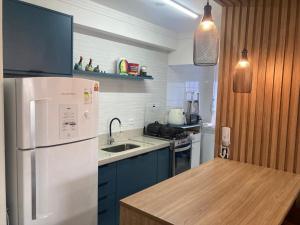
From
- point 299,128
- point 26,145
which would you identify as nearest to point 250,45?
point 299,128

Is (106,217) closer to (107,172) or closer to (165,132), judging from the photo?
(107,172)

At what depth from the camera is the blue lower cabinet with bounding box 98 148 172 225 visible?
2.56 metres

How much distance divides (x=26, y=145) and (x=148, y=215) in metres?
0.94

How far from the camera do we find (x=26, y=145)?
1.63 meters

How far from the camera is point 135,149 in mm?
2980

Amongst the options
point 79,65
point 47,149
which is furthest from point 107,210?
point 79,65

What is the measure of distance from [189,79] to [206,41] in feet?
10.1

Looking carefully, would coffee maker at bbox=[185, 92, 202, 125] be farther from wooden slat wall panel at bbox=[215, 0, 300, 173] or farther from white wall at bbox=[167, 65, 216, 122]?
wooden slat wall panel at bbox=[215, 0, 300, 173]

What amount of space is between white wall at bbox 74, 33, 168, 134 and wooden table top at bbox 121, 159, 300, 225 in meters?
1.80

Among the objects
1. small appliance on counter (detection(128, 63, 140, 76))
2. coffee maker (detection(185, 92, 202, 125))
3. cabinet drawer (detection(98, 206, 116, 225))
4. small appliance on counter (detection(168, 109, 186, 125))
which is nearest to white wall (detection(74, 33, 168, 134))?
small appliance on counter (detection(128, 63, 140, 76))

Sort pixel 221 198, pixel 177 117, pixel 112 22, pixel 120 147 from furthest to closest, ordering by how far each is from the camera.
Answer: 1. pixel 177 117
2. pixel 120 147
3. pixel 112 22
4. pixel 221 198

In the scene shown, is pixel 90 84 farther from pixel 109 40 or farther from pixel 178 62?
pixel 178 62

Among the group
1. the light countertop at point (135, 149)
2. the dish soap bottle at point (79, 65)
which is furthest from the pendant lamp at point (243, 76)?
the dish soap bottle at point (79, 65)

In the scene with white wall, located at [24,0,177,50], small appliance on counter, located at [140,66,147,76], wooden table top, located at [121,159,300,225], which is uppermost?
white wall, located at [24,0,177,50]
